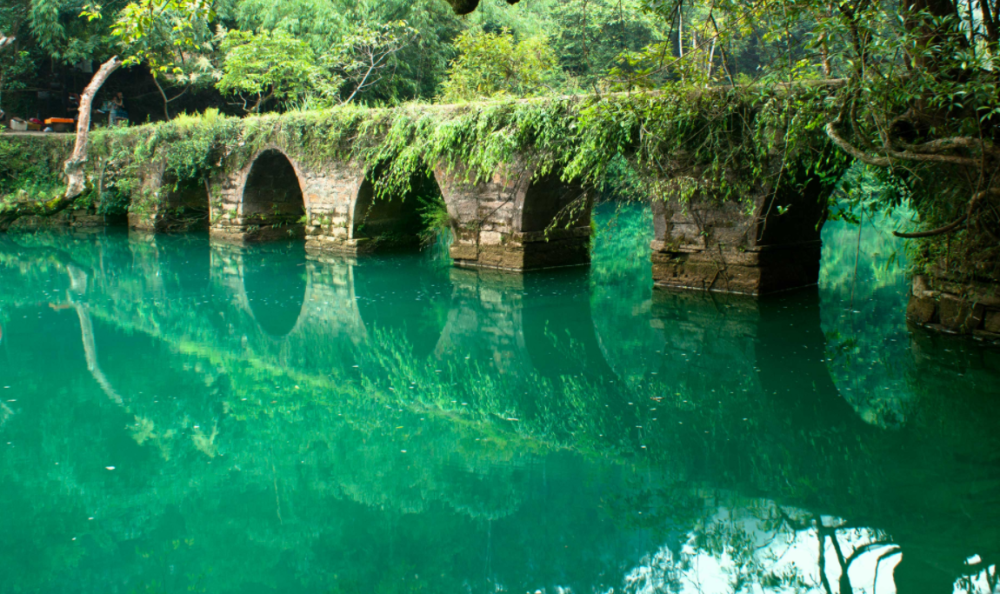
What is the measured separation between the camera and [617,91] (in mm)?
8430

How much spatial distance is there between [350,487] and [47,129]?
847 inches

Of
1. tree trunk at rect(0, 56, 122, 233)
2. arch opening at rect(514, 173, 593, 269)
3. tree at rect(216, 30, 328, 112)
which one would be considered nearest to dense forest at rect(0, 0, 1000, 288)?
tree at rect(216, 30, 328, 112)

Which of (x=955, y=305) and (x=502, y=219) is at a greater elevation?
(x=502, y=219)

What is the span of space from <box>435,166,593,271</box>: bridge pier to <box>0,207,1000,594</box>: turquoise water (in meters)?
2.47

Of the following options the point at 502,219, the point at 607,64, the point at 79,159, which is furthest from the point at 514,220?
the point at 607,64

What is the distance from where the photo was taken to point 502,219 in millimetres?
10578

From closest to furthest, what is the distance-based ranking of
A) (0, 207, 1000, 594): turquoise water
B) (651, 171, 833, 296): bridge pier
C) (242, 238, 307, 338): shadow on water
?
(0, 207, 1000, 594): turquoise water → (242, 238, 307, 338): shadow on water → (651, 171, 833, 296): bridge pier

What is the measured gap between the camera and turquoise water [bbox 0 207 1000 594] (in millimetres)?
3018

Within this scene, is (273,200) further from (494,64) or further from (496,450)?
(496,450)

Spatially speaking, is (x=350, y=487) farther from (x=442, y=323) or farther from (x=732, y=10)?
(x=732, y=10)

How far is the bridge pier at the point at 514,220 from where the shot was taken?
33.9ft

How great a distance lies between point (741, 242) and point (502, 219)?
3330 mm

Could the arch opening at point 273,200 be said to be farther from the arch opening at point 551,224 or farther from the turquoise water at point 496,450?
the turquoise water at point 496,450

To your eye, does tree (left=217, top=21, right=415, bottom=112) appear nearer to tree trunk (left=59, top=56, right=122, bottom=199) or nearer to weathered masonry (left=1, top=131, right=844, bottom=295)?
tree trunk (left=59, top=56, right=122, bottom=199)
